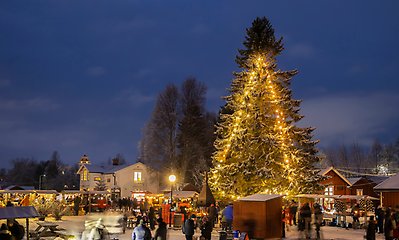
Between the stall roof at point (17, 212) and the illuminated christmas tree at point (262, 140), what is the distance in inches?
653

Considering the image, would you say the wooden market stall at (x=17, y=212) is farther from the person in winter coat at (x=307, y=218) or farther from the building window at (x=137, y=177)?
the building window at (x=137, y=177)

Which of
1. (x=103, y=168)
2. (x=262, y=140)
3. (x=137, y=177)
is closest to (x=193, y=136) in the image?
(x=137, y=177)

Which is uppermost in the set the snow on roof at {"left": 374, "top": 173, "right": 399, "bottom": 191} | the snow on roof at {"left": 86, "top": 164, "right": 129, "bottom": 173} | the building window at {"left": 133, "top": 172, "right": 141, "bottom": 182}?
the snow on roof at {"left": 86, "top": 164, "right": 129, "bottom": 173}

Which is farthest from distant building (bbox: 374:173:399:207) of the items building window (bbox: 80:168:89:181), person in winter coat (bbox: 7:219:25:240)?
building window (bbox: 80:168:89:181)

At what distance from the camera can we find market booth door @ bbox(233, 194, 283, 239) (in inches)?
677

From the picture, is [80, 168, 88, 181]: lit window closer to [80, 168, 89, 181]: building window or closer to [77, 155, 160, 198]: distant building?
[80, 168, 89, 181]: building window

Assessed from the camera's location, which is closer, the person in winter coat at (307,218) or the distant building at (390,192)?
the person in winter coat at (307,218)

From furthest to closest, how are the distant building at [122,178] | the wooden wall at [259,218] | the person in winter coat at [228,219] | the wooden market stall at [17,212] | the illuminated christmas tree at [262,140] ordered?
the distant building at [122,178]
the illuminated christmas tree at [262,140]
the person in winter coat at [228,219]
the wooden wall at [259,218]
the wooden market stall at [17,212]

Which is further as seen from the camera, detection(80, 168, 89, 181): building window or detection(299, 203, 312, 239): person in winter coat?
detection(80, 168, 89, 181): building window

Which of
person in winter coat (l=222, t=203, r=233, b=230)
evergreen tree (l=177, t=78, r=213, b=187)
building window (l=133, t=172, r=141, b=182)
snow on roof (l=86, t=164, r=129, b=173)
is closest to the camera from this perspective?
person in winter coat (l=222, t=203, r=233, b=230)

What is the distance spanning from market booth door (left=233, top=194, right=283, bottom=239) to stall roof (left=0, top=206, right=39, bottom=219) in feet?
23.0

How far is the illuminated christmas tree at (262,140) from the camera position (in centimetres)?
2944

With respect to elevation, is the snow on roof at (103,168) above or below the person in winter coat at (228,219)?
above

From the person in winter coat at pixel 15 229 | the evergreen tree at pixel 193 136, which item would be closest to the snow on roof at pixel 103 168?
the evergreen tree at pixel 193 136
